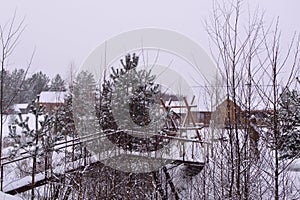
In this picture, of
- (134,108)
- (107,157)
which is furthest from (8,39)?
(134,108)

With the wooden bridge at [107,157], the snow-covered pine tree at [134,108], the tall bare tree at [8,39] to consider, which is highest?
the tall bare tree at [8,39]

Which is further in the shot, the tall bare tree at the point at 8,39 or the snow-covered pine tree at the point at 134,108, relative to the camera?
the snow-covered pine tree at the point at 134,108

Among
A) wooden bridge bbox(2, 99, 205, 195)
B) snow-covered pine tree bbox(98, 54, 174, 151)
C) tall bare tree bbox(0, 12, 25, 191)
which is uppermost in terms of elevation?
tall bare tree bbox(0, 12, 25, 191)

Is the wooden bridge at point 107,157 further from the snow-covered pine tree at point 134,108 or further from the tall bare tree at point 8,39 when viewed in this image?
the tall bare tree at point 8,39

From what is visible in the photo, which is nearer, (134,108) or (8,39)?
(8,39)

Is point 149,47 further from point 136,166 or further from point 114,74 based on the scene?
point 114,74

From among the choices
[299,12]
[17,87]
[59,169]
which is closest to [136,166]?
[59,169]

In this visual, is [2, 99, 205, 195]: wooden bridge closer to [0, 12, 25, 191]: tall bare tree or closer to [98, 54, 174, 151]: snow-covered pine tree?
[98, 54, 174, 151]: snow-covered pine tree

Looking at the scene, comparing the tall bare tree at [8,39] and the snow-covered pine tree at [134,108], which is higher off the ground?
the tall bare tree at [8,39]

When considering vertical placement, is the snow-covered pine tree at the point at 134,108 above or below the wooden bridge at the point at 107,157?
above

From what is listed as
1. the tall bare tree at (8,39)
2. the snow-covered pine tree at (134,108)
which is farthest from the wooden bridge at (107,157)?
the tall bare tree at (8,39)

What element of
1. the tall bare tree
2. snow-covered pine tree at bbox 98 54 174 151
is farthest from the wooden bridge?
the tall bare tree

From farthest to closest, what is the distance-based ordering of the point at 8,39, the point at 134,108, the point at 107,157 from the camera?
the point at 134,108 → the point at 107,157 → the point at 8,39

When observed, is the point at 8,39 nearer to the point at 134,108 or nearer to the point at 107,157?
the point at 107,157
